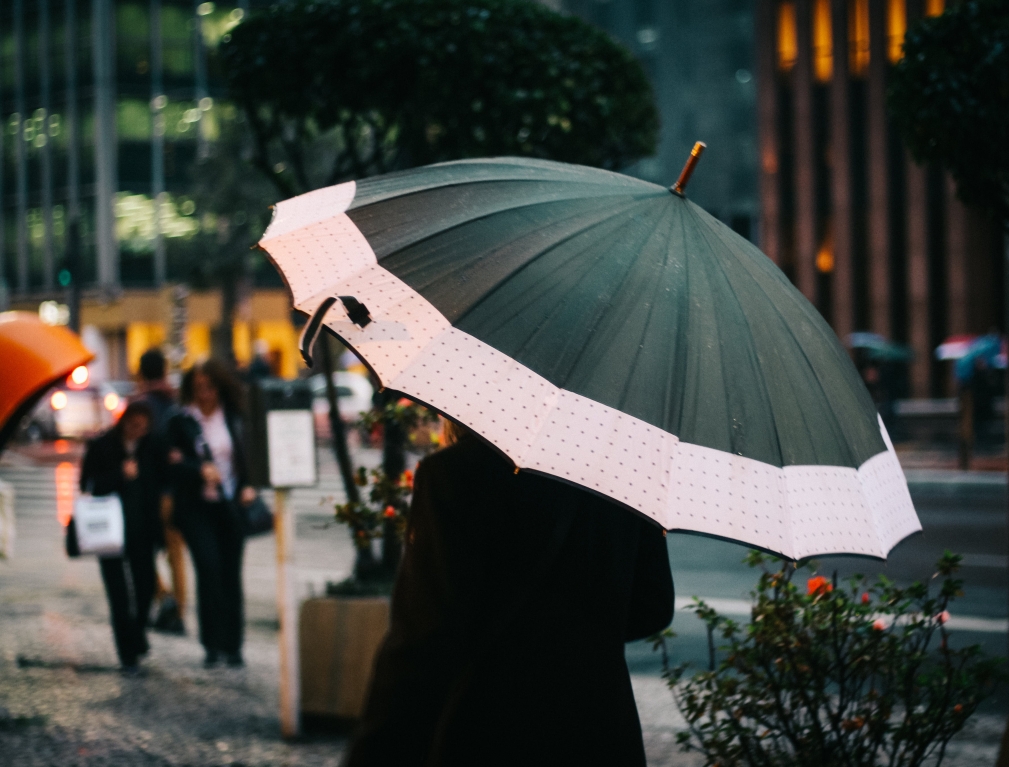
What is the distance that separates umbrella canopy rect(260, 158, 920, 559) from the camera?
2.16 meters

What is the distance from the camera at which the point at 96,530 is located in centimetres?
698

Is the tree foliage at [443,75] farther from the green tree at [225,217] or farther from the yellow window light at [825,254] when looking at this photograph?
the yellow window light at [825,254]

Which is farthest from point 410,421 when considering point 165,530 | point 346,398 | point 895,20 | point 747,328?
point 895,20

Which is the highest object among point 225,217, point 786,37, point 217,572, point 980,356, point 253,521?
point 786,37

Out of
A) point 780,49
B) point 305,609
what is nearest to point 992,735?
point 305,609

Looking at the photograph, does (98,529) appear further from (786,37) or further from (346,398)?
(786,37)

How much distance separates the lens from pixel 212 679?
262 inches

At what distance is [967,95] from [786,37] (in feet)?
118

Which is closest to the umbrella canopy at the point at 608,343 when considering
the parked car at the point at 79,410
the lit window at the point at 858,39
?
the parked car at the point at 79,410

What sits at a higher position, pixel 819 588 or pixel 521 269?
pixel 521 269

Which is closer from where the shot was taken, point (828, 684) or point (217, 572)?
point (828, 684)

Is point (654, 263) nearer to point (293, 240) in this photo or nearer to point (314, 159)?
point (293, 240)

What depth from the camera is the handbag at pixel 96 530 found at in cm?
696

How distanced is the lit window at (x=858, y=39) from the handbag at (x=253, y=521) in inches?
1305
